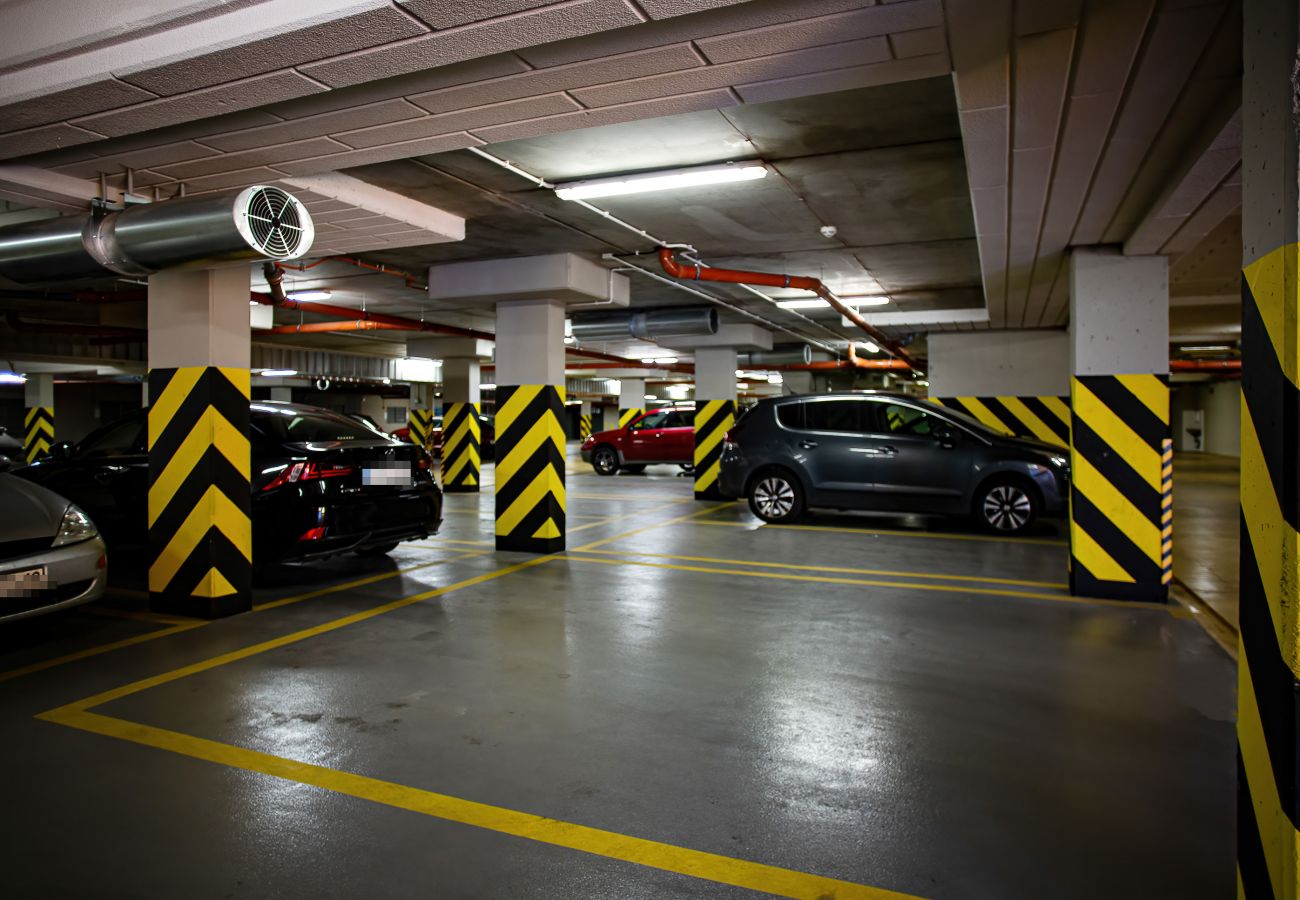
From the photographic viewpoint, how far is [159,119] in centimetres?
375

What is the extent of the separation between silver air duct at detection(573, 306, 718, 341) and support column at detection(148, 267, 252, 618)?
6.43 m

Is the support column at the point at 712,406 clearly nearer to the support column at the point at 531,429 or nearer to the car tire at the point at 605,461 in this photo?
the car tire at the point at 605,461

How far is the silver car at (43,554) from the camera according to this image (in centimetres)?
415

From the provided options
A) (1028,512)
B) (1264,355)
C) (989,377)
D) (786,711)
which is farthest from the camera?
(989,377)

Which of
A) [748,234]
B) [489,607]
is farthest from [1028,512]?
[489,607]

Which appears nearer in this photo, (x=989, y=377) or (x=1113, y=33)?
(x=1113, y=33)

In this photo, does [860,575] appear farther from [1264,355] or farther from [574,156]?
[1264,355]

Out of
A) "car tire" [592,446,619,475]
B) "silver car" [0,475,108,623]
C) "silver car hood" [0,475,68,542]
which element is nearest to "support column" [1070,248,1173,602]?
"silver car" [0,475,108,623]

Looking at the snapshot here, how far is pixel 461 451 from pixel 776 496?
718 cm

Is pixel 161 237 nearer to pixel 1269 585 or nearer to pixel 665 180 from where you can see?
pixel 665 180

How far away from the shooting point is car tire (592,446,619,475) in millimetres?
17922

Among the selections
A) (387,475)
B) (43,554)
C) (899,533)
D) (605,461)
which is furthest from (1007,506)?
(605,461)

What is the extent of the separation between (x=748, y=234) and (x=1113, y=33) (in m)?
4.69

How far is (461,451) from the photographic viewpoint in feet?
49.0
